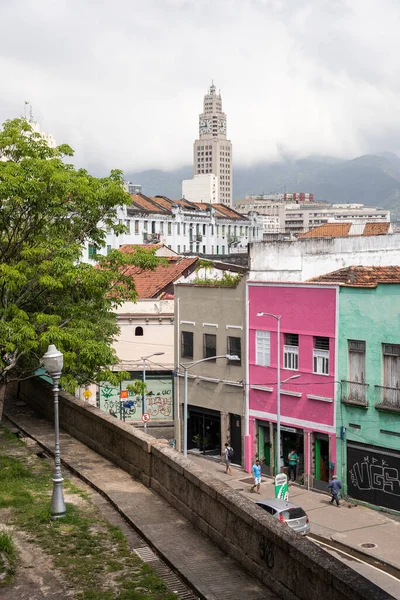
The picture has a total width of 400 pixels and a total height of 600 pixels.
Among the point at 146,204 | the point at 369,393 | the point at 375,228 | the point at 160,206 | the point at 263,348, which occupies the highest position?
the point at 146,204

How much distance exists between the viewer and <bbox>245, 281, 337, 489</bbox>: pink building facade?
3856cm

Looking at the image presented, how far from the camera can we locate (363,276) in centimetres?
3822

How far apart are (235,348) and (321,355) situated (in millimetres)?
6871

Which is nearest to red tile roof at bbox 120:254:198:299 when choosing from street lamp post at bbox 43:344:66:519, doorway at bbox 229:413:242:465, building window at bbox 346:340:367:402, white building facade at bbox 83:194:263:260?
doorway at bbox 229:413:242:465

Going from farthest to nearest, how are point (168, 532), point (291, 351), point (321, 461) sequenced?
point (291, 351) < point (321, 461) < point (168, 532)

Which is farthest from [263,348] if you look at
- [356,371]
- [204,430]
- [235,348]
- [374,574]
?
[374,574]

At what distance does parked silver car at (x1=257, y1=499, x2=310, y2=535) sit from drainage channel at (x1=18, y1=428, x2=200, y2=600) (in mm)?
11483

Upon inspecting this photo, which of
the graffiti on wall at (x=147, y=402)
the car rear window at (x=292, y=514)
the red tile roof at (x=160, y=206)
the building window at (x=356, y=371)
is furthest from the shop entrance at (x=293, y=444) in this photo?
the red tile roof at (x=160, y=206)

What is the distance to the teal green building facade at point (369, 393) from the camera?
35.2 m

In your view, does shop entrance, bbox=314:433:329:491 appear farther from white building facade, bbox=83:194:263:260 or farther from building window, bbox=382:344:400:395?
white building facade, bbox=83:194:263:260

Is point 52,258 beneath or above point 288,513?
above

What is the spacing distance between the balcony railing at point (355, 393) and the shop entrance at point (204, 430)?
1002cm

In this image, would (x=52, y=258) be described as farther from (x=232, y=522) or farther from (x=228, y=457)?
(x=228, y=457)

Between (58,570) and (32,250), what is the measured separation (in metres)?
9.55
